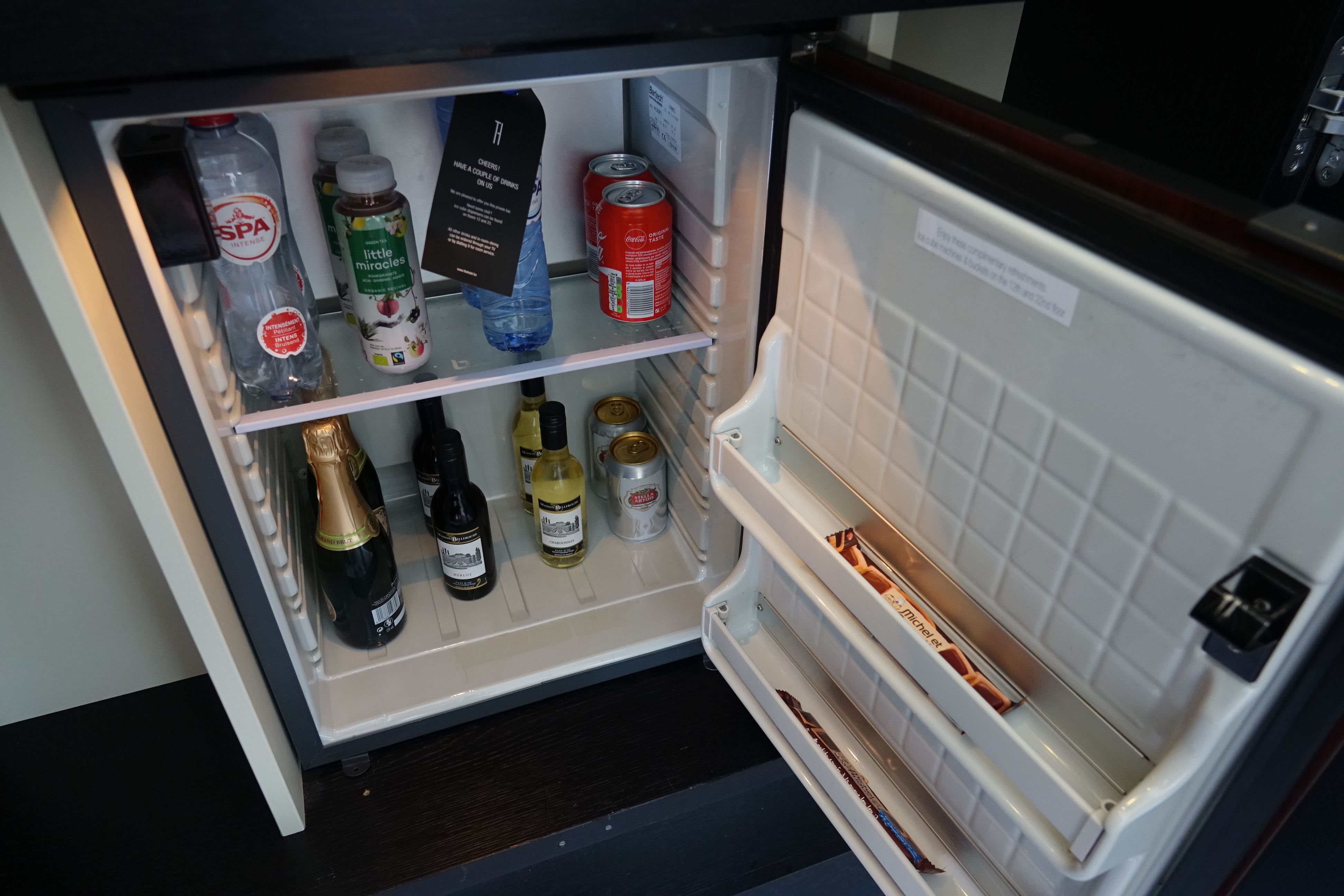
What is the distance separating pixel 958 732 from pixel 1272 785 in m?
0.22

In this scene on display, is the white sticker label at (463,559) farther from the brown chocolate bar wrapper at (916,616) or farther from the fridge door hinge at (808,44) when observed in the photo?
the fridge door hinge at (808,44)

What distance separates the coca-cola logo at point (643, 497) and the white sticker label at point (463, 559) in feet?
0.81

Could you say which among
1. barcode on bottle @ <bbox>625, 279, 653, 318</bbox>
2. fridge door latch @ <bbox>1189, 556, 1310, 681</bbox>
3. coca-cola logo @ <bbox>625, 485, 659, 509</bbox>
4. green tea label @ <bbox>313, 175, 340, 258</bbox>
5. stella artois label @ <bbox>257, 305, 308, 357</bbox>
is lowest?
coca-cola logo @ <bbox>625, 485, 659, 509</bbox>

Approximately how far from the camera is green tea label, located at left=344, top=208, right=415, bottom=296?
94 cm

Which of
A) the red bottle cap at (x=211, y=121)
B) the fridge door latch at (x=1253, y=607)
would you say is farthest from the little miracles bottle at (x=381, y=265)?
the fridge door latch at (x=1253, y=607)

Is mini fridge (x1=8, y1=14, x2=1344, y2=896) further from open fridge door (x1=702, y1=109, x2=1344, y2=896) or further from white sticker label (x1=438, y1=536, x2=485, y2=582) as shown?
white sticker label (x1=438, y1=536, x2=485, y2=582)

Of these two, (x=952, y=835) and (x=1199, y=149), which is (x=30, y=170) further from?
(x=1199, y=149)

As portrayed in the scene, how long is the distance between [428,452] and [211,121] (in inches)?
25.0

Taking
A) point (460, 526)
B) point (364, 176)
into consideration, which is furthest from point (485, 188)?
point (460, 526)

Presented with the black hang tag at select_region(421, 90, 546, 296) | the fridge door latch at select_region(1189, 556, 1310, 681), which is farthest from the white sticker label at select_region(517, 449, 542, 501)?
the fridge door latch at select_region(1189, 556, 1310, 681)

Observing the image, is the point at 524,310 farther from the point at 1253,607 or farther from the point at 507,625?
the point at 1253,607

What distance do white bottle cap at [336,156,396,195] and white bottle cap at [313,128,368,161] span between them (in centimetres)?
11

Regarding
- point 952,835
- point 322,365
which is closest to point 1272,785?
point 952,835

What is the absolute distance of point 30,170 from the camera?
2.06 ft
